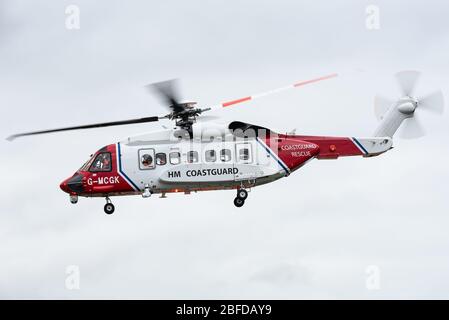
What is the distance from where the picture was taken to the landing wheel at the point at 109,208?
3681 cm

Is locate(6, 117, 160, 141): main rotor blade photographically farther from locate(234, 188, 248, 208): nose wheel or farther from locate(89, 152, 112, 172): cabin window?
locate(234, 188, 248, 208): nose wheel

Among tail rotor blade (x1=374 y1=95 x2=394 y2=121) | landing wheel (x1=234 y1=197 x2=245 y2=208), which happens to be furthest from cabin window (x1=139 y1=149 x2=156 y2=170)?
tail rotor blade (x1=374 y1=95 x2=394 y2=121)

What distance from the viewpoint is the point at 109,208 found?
121ft

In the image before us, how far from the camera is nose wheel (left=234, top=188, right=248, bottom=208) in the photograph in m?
35.7

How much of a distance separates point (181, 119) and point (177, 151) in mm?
1542

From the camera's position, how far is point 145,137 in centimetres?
3594

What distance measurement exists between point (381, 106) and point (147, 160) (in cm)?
1081

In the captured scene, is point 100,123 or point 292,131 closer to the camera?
point 100,123

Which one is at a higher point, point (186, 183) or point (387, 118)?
point (387, 118)

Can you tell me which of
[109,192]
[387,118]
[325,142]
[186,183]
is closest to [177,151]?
[186,183]

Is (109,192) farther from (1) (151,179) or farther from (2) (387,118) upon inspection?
(2) (387,118)

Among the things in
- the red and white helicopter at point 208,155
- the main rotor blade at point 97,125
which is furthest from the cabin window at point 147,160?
the main rotor blade at point 97,125

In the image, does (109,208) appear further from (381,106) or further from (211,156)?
(381,106)

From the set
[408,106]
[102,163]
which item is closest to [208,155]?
[102,163]
